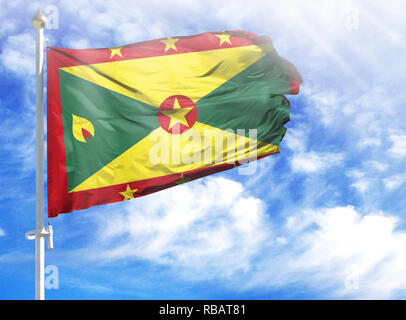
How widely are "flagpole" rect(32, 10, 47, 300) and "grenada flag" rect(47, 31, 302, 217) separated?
39cm

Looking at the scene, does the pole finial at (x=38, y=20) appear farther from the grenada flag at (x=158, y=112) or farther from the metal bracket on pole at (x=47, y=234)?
the metal bracket on pole at (x=47, y=234)

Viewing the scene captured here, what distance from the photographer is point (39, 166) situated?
403 inches

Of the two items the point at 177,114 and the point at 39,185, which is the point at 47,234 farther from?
the point at 177,114

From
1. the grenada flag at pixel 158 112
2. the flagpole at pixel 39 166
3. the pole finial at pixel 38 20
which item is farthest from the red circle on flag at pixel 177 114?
the pole finial at pixel 38 20

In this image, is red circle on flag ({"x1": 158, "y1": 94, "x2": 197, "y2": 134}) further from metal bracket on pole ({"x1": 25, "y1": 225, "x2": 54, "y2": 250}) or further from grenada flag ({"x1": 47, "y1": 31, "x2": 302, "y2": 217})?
metal bracket on pole ({"x1": 25, "y1": 225, "x2": 54, "y2": 250})

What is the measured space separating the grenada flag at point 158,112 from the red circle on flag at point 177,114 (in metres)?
0.03

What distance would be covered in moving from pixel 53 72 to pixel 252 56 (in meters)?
5.69

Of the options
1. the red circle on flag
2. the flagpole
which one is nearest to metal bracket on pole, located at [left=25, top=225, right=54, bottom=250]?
the flagpole

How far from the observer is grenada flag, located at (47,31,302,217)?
36.3 ft

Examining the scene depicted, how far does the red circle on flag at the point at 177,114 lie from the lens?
12328 millimetres

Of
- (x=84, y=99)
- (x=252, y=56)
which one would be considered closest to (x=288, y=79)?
(x=252, y=56)

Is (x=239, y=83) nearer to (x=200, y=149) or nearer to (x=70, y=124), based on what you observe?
(x=200, y=149)

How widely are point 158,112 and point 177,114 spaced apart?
51 cm

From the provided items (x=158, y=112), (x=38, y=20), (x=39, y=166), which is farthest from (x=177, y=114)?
(x=38, y=20)
